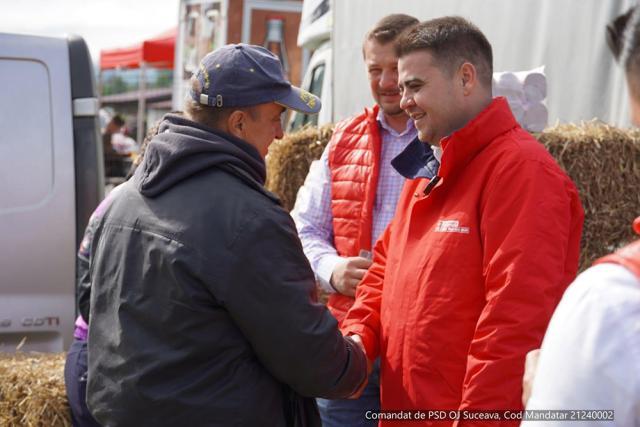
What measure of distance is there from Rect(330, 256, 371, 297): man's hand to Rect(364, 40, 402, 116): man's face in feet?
2.14

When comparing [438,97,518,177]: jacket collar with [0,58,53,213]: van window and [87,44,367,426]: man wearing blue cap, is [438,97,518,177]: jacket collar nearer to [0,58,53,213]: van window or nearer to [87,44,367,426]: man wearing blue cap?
[87,44,367,426]: man wearing blue cap

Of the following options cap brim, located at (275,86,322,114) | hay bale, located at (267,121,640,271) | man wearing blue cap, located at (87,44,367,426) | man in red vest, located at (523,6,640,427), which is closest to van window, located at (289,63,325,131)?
hay bale, located at (267,121,640,271)

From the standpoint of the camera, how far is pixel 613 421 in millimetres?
1303

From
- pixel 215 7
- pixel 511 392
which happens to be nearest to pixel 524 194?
pixel 511 392

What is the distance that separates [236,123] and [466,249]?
29.1 inches

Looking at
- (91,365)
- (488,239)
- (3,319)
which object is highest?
(488,239)

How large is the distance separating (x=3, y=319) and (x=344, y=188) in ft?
7.16

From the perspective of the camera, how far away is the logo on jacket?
2428 mm

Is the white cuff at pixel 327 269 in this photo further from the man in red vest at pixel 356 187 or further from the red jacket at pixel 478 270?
the red jacket at pixel 478 270

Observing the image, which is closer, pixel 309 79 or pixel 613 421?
pixel 613 421

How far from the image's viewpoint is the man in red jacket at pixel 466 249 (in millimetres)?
2277

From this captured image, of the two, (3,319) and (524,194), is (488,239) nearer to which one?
(524,194)

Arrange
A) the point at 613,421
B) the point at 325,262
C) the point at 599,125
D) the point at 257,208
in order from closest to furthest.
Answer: the point at 613,421 < the point at 257,208 < the point at 325,262 < the point at 599,125

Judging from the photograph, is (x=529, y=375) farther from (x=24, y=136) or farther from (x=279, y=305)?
(x=24, y=136)
